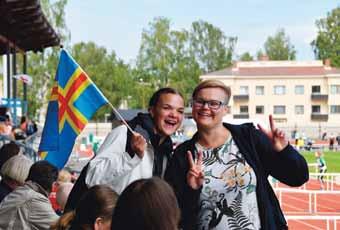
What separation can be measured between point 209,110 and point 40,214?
4.85 ft

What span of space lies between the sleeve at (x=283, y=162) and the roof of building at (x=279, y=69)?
8322cm

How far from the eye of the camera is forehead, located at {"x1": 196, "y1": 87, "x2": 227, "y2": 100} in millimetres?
3973

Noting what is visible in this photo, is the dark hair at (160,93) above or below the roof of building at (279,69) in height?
below

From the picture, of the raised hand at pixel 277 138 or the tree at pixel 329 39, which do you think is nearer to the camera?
the raised hand at pixel 277 138

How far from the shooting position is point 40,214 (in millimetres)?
4695

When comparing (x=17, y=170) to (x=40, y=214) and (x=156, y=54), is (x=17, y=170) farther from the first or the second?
(x=156, y=54)

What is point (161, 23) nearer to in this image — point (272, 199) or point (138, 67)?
point (138, 67)

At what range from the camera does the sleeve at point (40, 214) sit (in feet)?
15.3

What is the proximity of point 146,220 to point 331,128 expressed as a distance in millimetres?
85297

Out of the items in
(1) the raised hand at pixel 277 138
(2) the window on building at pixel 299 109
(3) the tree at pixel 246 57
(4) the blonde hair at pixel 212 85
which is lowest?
(1) the raised hand at pixel 277 138

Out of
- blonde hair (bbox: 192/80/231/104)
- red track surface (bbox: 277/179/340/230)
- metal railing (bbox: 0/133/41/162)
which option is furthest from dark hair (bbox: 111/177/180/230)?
red track surface (bbox: 277/179/340/230)

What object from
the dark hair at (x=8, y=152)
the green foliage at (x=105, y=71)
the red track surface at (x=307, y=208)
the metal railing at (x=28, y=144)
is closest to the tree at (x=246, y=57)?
the green foliage at (x=105, y=71)

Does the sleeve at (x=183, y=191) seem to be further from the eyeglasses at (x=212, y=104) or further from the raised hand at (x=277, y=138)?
the raised hand at (x=277, y=138)

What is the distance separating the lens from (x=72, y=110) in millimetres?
5613
